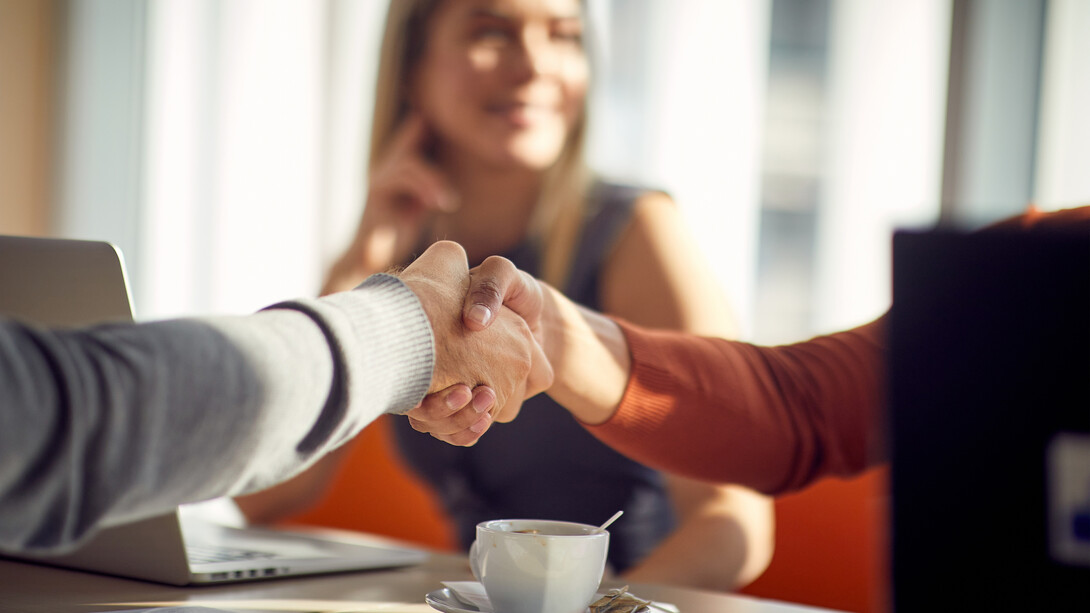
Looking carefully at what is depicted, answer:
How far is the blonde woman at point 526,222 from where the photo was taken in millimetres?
1504

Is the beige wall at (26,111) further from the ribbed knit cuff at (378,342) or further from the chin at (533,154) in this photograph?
the ribbed knit cuff at (378,342)

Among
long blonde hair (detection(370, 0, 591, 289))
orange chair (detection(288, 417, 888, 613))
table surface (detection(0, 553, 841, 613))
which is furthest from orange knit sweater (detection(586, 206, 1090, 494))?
long blonde hair (detection(370, 0, 591, 289))

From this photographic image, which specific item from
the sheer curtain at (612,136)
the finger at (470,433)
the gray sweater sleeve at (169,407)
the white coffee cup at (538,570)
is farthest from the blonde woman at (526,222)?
the gray sweater sleeve at (169,407)

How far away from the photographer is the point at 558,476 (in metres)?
1.52

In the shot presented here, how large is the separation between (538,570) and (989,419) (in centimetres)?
32

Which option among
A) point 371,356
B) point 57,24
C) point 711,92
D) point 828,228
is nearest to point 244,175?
point 57,24

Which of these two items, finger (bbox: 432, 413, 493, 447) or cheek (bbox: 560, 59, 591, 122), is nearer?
finger (bbox: 432, 413, 493, 447)

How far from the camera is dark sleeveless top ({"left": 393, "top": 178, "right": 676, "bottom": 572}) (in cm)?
150

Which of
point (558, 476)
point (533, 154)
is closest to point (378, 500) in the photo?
point (558, 476)

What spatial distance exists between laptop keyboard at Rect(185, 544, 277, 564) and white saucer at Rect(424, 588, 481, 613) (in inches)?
10.0

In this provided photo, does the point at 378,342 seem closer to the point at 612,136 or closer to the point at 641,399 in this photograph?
the point at 641,399

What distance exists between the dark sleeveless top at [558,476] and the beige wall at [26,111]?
6.96ft

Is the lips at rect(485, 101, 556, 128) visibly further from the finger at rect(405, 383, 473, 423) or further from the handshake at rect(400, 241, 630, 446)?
the finger at rect(405, 383, 473, 423)

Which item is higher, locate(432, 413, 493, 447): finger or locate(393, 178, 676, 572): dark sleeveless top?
locate(432, 413, 493, 447): finger
